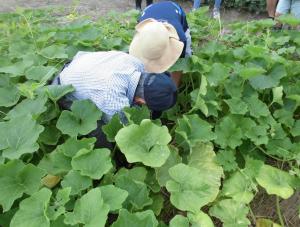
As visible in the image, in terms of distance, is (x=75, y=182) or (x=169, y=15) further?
(x=169, y=15)

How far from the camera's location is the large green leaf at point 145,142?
1712 mm

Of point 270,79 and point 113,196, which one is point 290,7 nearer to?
point 270,79

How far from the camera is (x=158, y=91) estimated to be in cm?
196

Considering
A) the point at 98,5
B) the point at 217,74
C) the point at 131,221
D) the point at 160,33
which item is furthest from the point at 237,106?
the point at 98,5

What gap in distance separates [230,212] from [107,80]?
31.7 inches

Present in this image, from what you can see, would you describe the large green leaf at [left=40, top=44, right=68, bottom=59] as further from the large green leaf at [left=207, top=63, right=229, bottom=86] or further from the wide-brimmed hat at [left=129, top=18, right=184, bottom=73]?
the large green leaf at [left=207, top=63, right=229, bottom=86]

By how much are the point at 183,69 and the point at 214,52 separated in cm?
40

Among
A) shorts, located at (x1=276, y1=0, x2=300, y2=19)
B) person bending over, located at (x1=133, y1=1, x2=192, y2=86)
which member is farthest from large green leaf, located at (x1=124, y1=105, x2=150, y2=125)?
shorts, located at (x1=276, y1=0, x2=300, y2=19)

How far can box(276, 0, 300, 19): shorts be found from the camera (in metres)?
3.82

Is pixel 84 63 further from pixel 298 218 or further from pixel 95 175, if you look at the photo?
pixel 298 218

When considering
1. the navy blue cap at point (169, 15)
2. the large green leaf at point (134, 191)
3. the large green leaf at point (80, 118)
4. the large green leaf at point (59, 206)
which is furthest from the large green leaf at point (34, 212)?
the navy blue cap at point (169, 15)

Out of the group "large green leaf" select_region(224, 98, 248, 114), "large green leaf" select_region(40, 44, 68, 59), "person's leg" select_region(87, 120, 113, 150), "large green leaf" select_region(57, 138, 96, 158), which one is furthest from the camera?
"large green leaf" select_region(40, 44, 68, 59)

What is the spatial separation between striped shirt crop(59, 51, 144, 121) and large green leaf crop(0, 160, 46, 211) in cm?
47

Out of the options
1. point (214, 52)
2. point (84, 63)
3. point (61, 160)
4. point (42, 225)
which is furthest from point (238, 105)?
point (42, 225)
